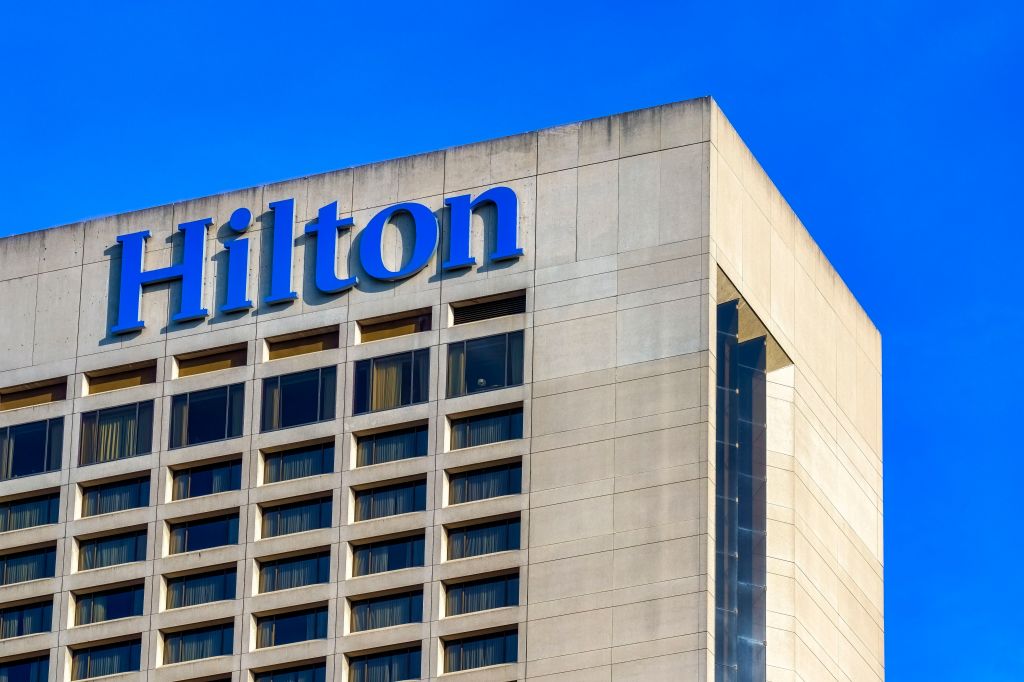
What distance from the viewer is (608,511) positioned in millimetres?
112188

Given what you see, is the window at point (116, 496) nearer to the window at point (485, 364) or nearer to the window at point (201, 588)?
the window at point (201, 588)

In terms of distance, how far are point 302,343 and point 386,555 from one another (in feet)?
34.4

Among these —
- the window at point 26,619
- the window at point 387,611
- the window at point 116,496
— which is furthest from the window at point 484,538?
the window at point 26,619

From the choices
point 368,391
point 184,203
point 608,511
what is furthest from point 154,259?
point 608,511

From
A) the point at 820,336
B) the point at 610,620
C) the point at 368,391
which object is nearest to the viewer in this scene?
the point at 610,620

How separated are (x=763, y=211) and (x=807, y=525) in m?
A: 12.9

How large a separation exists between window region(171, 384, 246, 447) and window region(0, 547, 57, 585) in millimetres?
6999

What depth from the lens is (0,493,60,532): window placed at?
403ft

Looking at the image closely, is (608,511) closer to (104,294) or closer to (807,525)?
(807,525)

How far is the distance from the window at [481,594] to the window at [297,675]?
5526mm

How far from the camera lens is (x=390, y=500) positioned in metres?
117

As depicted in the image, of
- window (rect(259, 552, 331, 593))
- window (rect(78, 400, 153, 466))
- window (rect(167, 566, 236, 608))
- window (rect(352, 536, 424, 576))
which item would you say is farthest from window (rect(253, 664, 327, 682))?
window (rect(78, 400, 153, 466))

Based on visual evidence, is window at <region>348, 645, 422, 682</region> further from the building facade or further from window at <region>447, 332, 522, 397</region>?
window at <region>447, 332, 522, 397</region>

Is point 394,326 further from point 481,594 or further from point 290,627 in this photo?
→ point 290,627
